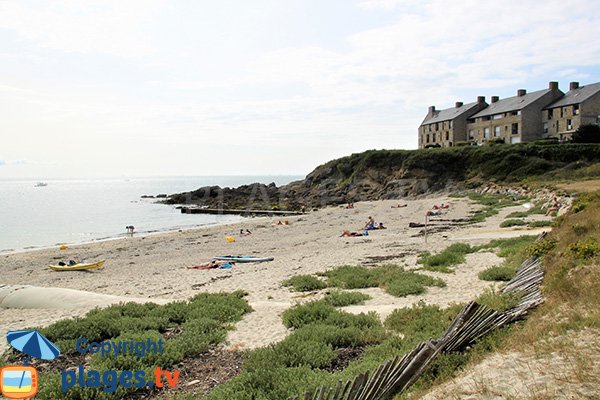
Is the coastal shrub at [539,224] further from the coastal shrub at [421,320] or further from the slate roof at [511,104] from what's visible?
the slate roof at [511,104]

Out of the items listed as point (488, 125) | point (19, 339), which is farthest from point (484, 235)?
point (488, 125)

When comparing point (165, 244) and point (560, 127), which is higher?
point (560, 127)

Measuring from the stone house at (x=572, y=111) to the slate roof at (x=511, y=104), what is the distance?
2.71m

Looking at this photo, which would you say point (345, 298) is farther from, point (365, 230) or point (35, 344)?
point (365, 230)


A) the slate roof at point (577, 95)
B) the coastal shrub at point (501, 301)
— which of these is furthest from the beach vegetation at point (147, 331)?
the slate roof at point (577, 95)

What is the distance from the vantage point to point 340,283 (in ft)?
52.0

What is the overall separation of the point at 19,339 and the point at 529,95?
3137 inches

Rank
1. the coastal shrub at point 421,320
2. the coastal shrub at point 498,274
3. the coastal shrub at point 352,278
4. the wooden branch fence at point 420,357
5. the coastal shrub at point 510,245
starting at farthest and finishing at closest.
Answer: the coastal shrub at point 510,245 < the coastal shrub at point 352,278 < the coastal shrub at point 498,274 < the coastal shrub at point 421,320 < the wooden branch fence at point 420,357

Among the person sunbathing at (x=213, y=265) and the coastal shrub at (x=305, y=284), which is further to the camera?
the person sunbathing at (x=213, y=265)

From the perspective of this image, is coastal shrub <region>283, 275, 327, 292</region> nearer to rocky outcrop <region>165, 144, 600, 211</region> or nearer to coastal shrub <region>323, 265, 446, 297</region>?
coastal shrub <region>323, 265, 446, 297</region>

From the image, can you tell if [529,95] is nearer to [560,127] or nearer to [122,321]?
[560,127]

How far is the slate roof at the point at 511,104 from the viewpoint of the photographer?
70.0 metres

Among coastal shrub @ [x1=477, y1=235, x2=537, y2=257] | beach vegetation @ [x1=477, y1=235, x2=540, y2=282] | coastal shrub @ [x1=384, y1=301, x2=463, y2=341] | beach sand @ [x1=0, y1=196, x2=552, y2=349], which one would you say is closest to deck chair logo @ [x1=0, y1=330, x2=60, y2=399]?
beach sand @ [x1=0, y1=196, x2=552, y2=349]

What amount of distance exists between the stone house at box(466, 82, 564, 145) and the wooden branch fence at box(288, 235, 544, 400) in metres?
70.2
